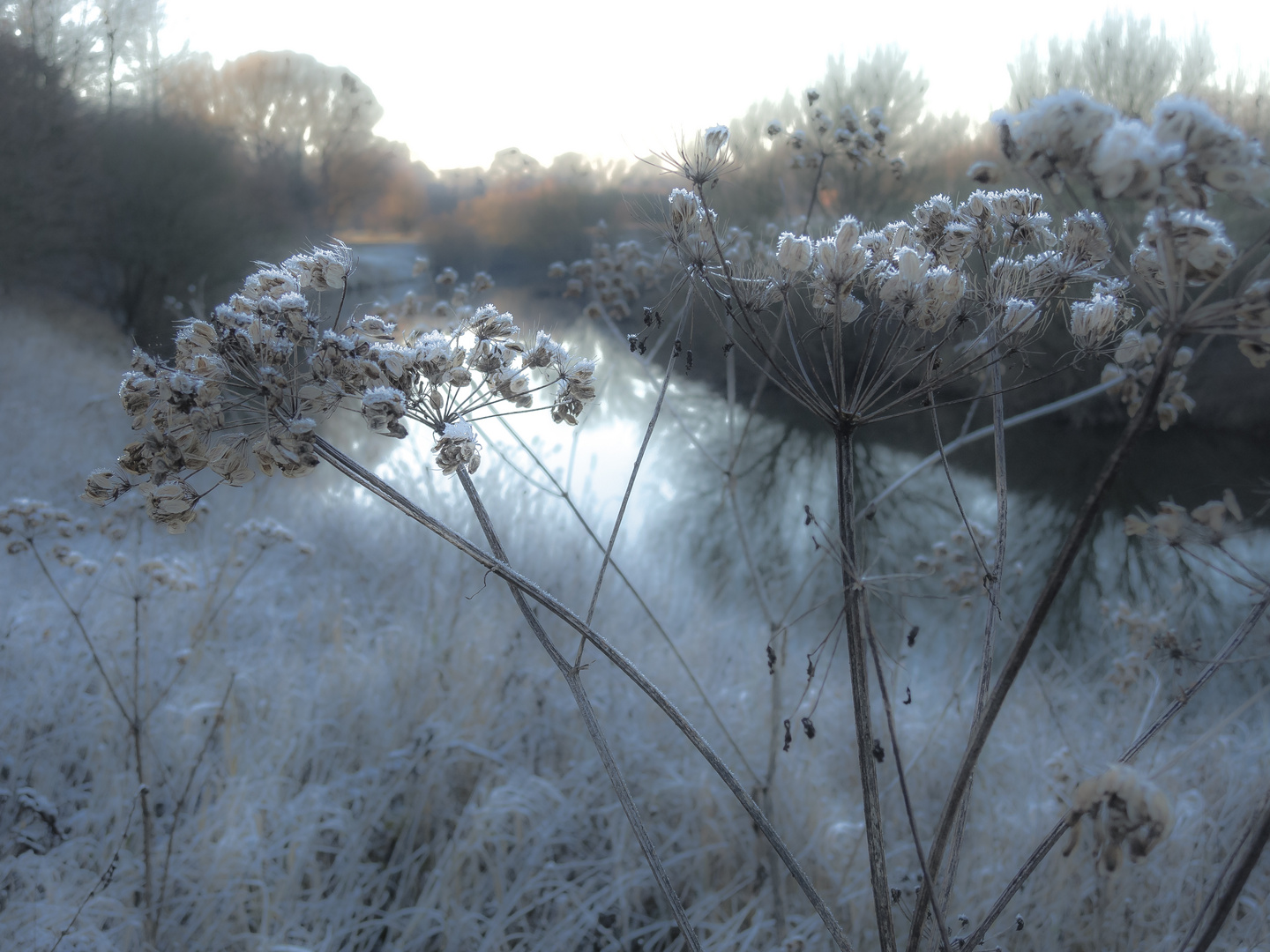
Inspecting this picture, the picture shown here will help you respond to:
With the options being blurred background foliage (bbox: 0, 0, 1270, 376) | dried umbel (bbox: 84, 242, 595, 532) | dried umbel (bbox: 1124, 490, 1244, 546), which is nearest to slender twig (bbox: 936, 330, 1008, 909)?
dried umbel (bbox: 1124, 490, 1244, 546)

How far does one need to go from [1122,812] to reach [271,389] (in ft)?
3.08

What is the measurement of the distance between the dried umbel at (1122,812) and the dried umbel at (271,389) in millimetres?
714

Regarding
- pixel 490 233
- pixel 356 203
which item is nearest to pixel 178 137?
pixel 356 203

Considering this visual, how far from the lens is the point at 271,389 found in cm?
85

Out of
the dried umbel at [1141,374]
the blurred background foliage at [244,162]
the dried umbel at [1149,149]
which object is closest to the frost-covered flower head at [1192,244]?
the dried umbel at [1149,149]

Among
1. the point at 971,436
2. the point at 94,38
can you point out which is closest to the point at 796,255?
the point at 971,436

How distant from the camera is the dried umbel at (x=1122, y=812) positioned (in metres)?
0.57

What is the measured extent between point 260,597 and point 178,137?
8405 mm

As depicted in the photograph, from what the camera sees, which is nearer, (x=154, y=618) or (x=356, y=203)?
(x=154, y=618)

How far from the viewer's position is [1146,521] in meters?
0.92

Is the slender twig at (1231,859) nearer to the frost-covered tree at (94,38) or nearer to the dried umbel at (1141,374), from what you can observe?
the dried umbel at (1141,374)

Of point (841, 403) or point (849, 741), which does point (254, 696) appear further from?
point (841, 403)

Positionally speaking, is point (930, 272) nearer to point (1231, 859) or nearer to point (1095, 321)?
point (1095, 321)

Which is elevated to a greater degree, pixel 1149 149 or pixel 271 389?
pixel 1149 149
